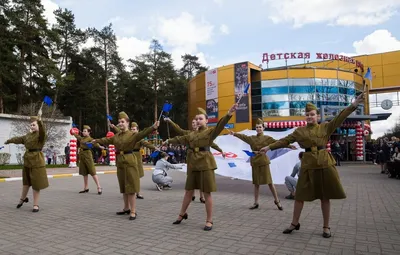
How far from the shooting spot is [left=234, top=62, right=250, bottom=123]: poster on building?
39906 millimetres

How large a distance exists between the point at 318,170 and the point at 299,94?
35.1 meters

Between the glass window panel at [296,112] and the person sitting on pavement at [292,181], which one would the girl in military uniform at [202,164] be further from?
the glass window panel at [296,112]

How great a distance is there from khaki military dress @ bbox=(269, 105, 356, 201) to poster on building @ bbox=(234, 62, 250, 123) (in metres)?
34.5

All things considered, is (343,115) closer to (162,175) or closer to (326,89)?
(162,175)

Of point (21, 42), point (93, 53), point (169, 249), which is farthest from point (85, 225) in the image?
point (93, 53)

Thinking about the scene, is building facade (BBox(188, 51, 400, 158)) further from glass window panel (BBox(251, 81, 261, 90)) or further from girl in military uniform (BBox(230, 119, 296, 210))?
girl in military uniform (BBox(230, 119, 296, 210))

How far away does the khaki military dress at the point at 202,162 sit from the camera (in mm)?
5848

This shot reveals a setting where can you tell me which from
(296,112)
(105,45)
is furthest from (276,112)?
(105,45)

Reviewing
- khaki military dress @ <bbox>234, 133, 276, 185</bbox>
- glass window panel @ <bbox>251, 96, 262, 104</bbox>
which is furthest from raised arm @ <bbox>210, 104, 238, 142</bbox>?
glass window panel @ <bbox>251, 96, 262, 104</bbox>

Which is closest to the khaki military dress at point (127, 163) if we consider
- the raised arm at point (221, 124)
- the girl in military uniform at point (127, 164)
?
the girl in military uniform at point (127, 164)

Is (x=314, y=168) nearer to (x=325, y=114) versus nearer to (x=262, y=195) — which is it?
(x=262, y=195)

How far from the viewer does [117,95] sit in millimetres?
54562

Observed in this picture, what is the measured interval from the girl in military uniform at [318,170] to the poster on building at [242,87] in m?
34.5

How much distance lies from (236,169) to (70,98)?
41.9 meters
